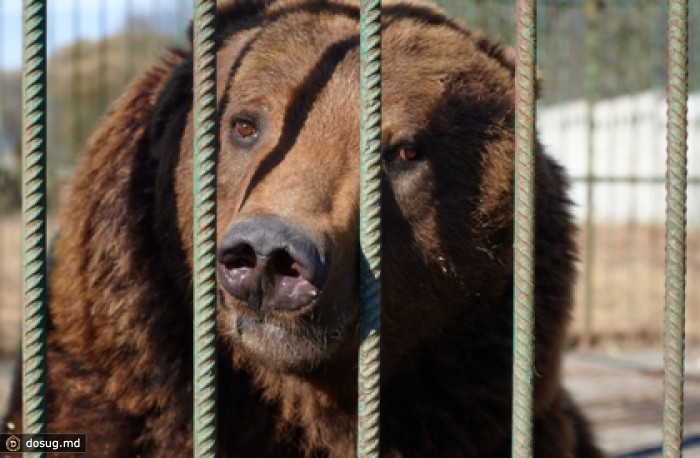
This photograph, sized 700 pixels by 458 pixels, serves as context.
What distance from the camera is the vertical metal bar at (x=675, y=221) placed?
7.95 feet

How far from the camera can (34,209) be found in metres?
2.14

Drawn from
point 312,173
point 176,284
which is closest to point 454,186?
point 312,173

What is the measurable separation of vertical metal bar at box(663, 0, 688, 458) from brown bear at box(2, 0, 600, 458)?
842 mm

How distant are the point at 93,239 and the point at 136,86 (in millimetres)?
599

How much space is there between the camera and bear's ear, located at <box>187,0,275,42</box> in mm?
3422

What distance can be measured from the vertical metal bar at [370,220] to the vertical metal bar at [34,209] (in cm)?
72

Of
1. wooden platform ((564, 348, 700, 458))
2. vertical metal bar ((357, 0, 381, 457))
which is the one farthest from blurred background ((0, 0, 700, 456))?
vertical metal bar ((357, 0, 381, 457))

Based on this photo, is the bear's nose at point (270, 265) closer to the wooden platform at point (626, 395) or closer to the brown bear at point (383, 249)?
the brown bear at point (383, 249)

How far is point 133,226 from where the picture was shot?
3.14 m

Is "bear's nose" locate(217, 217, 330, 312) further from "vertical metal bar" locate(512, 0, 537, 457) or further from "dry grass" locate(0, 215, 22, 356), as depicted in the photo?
"dry grass" locate(0, 215, 22, 356)

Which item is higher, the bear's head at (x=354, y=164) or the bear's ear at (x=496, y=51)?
the bear's ear at (x=496, y=51)

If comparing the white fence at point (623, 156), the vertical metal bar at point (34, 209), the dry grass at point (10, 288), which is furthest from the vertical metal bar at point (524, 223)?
the white fence at point (623, 156)

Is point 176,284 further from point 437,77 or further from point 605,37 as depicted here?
point 605,37

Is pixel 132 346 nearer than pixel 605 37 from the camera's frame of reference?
Yes
